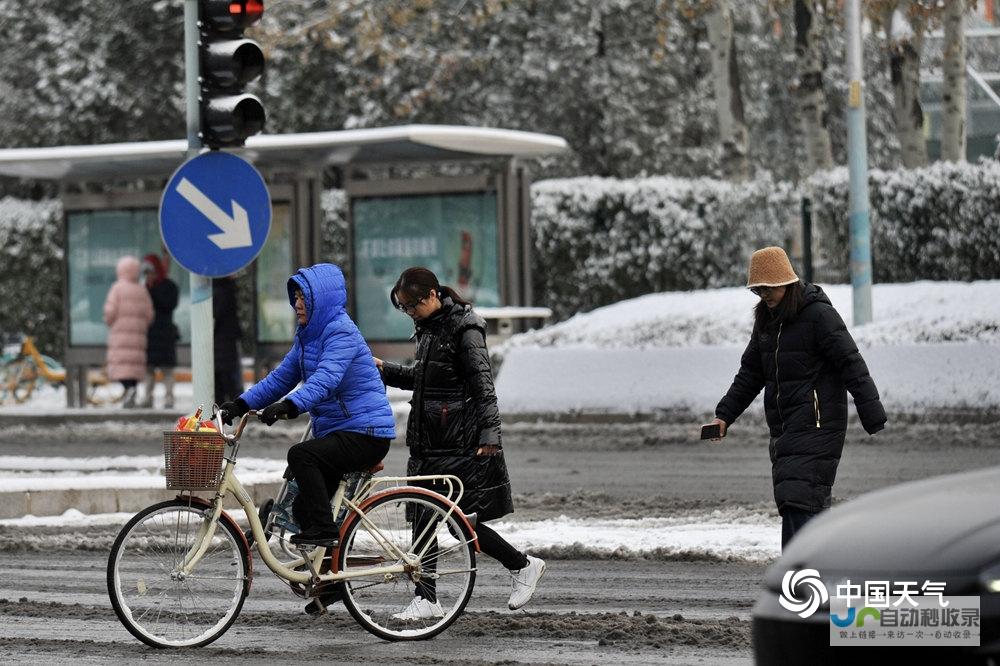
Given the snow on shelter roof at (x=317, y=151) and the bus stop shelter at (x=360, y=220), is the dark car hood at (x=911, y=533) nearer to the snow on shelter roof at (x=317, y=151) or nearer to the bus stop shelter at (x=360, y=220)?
the snow on shelter roof at (x=317, y=151)

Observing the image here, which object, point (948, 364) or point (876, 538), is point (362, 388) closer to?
point (876, 538)

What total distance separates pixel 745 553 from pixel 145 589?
11.4 feet

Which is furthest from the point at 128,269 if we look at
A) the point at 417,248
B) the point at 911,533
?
the point at 911,533

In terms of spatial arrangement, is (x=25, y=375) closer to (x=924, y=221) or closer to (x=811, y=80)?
(x=811, y=80)

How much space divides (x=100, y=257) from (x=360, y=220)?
3.66 metres

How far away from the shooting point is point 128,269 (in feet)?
71.5

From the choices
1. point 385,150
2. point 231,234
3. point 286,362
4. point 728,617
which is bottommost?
point 728,617

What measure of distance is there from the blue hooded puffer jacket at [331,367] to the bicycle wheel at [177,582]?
0.57m

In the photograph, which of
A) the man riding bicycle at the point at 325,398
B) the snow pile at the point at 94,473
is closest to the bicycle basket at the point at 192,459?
the man riding bicycle at the point at 325,398

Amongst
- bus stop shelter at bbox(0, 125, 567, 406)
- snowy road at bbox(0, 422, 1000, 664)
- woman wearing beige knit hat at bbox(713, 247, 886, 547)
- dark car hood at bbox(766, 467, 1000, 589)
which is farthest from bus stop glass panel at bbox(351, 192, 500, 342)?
dark car hood at bbox(766, 467, 1000, 589)

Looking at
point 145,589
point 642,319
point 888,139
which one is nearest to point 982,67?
point 888,139

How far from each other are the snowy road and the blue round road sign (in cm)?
181

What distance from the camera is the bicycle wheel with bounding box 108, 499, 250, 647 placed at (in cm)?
709

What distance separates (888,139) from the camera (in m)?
41.2
